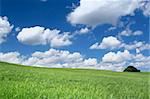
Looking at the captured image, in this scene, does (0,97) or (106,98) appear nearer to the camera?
(0,97)

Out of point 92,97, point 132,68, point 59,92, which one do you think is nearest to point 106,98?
point 92,97

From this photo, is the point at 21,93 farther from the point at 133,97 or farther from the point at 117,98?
the point at 133,97

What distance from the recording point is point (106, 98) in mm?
14031

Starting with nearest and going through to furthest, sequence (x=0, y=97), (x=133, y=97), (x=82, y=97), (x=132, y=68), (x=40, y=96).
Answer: (x=0, y=97)
(x=40, y=96)
(x=82, y=97)
(x=133, y=97)
(x=132, y=68)

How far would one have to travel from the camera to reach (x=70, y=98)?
1244 cm

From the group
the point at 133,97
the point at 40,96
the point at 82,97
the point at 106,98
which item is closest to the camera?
the point at 40,96

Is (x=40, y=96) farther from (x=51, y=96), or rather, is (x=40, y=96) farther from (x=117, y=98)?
(x=117, y=98)

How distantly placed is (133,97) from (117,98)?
5.72 feet

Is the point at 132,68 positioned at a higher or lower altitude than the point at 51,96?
higher

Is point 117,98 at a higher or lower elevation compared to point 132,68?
lower

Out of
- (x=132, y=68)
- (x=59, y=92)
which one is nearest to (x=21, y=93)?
(x=59, y=92)

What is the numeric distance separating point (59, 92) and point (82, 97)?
3.64 feet

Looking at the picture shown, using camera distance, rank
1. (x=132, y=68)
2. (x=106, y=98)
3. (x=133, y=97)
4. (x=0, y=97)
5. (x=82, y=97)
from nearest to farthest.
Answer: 1. (x=0, y=97)
2. (x=82, y=97)
3. (x=106, y=98)
4. (x=133, y=97)
5. (x=132, y=68)


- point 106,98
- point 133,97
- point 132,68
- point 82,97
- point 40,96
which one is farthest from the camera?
point 132,68
